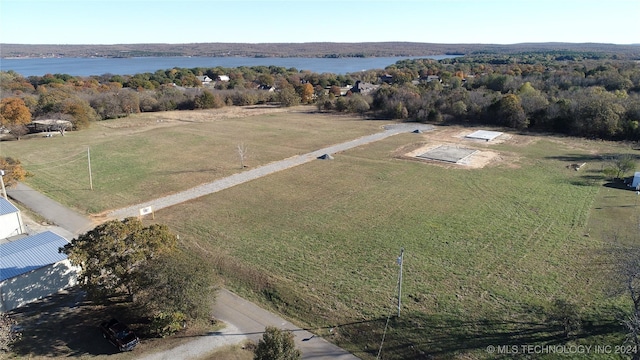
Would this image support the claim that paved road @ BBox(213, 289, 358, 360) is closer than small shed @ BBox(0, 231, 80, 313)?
Yes

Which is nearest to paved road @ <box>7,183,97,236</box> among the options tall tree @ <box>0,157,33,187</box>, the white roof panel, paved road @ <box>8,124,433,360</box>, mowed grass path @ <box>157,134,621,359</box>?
paved road @ <box>8,124,433,360</box>

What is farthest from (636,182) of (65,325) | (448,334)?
(65,325)

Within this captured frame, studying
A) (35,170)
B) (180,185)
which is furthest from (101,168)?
(180,185)

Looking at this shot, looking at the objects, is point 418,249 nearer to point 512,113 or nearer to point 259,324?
point 259,324

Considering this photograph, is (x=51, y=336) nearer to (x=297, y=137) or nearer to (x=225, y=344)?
(x=225, y=344)

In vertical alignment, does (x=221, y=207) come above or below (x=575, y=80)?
below

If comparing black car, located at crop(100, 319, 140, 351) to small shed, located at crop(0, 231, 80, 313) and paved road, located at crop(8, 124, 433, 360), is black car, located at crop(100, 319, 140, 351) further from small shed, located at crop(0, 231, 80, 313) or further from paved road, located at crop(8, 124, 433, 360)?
small shed, located at crop(0, 231, 80, 313)
